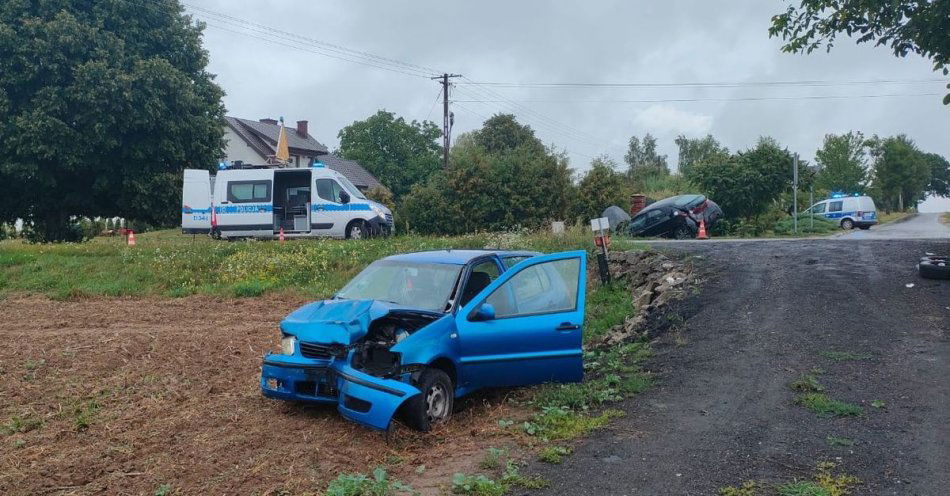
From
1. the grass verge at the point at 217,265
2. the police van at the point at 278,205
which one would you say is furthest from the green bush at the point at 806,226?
the police van at the point at 278,205

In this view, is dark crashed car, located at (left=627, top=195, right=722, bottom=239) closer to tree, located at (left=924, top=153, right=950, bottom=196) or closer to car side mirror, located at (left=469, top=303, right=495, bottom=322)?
car side mirror, located at (left=469, top=303, right=495, bottom=322)

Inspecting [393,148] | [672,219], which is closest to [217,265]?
[672,219]

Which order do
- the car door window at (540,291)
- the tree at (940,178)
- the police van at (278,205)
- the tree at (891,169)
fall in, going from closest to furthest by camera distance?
the car door window at (540,291) < the police van at (278,205) < the tree at (891,169) < the tree at (940,178)

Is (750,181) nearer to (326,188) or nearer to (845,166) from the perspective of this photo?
(326,188)

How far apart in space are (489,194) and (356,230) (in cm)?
615

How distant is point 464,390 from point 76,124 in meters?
23.5

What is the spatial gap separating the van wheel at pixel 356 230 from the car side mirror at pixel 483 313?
14807 millimetres

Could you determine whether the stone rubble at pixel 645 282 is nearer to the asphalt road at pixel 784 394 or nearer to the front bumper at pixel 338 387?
the asphalt road at pixel 784 394

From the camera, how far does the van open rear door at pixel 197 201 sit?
2223 centimetres

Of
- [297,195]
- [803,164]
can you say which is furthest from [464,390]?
[803,164]

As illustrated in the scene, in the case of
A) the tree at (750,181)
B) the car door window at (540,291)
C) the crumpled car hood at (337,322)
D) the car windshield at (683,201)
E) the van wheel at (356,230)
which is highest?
the tree at (750,181)

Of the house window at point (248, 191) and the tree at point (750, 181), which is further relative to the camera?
the tree at point (750, 181)

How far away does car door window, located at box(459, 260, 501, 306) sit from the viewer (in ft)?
23.4

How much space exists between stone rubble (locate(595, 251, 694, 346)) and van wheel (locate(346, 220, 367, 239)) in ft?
27.6
